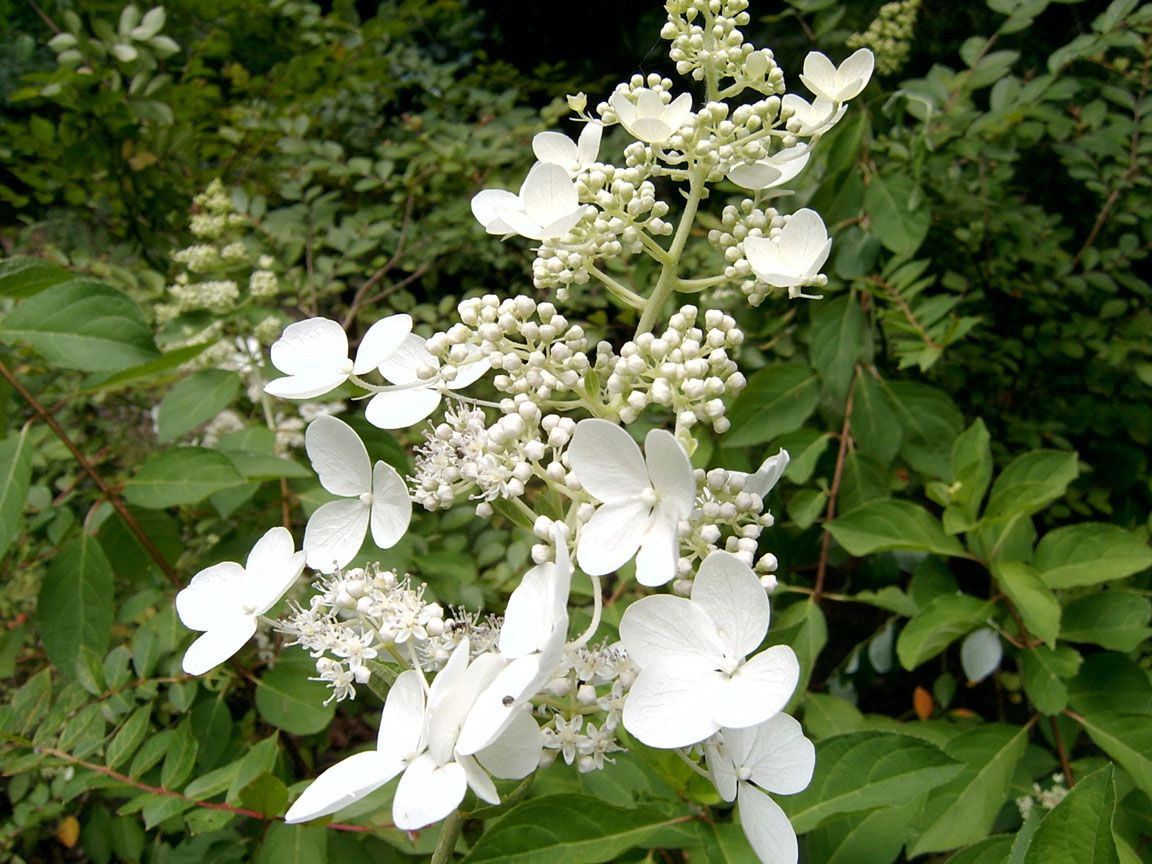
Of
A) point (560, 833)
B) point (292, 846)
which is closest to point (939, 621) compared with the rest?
point (560, 833)

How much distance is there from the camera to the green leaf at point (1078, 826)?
622 mm

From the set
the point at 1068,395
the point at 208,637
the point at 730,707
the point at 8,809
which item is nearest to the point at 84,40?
the point at 8,809

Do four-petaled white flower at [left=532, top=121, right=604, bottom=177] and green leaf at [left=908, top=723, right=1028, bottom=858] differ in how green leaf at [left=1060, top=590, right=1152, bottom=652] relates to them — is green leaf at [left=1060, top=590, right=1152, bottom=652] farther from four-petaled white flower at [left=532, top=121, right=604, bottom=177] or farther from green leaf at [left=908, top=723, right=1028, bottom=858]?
four-petaled white flower at [left=532, top=121, right=604, bottom=177]

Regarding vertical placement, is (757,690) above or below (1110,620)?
above

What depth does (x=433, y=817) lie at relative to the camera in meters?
0.57

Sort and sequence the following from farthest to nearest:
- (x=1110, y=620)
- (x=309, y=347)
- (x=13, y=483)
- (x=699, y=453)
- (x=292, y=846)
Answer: (x=699, y=453) < (x=1110, y=620) < (x=13, y=483) < (x=292, y=846) < (x=309, y=347)

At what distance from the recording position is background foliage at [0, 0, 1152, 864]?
1.06m

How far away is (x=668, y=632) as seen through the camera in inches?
24.5

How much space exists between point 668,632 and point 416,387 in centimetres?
Result: 33

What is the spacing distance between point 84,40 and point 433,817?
82.6 inches

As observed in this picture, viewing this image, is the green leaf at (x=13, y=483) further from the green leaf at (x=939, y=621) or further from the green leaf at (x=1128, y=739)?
the green leaf at (x=1128, y=739)

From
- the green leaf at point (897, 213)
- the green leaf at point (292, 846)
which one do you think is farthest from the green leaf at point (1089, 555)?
A: the green leaf at point (292, 846)

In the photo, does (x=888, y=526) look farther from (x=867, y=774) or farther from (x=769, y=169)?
(x=769, y=169)

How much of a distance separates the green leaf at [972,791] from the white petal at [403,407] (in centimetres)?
76
